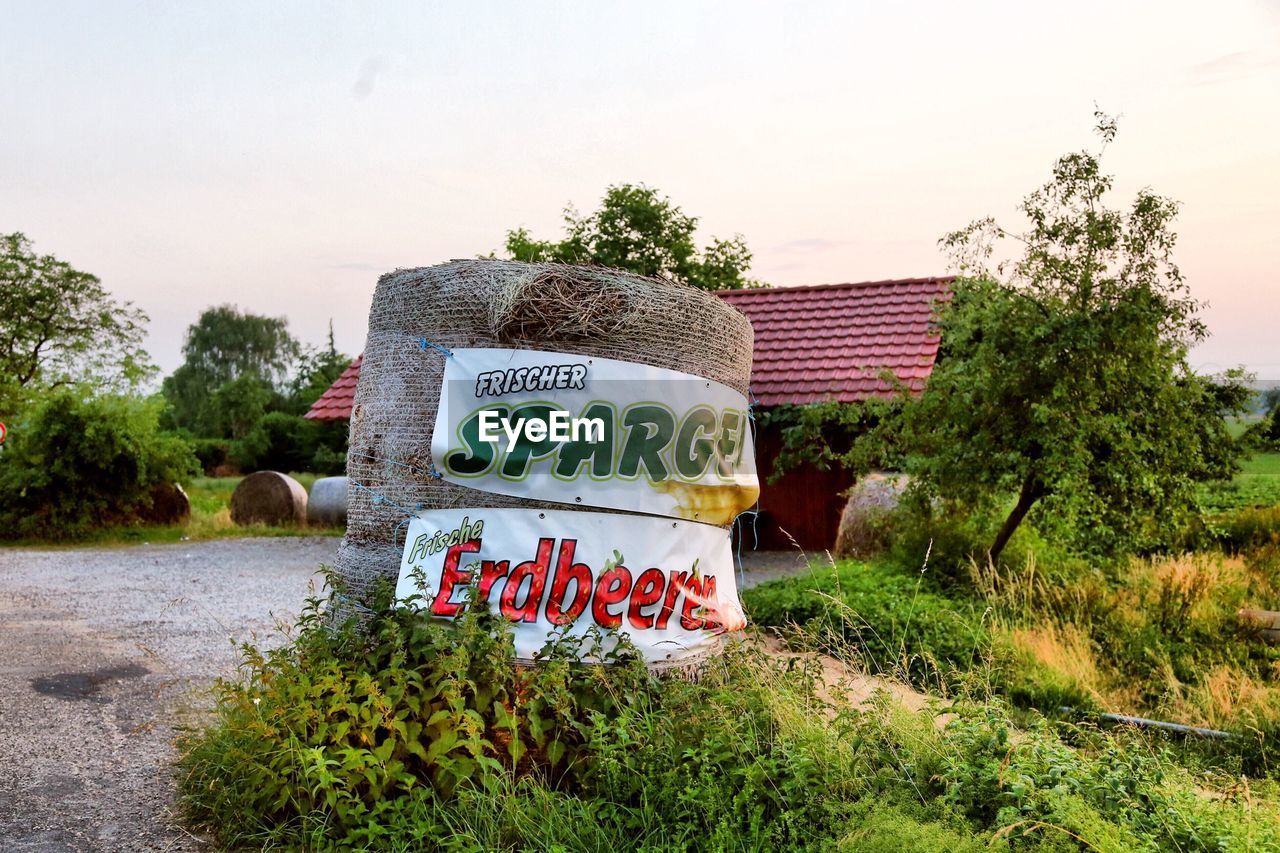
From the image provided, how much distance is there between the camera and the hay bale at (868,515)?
1137cm

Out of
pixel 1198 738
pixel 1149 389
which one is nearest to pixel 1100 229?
pixel 1149 389

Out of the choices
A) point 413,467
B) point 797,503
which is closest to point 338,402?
point 797,503

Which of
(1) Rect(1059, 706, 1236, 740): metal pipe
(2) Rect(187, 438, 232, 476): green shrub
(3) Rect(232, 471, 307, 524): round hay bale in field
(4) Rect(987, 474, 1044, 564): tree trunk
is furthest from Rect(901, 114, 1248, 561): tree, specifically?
(2) Rect(187, 438, 232, 476): green shrub

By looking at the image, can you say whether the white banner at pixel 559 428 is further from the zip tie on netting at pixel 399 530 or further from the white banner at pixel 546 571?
the zip tie on netting at pixel 399 530

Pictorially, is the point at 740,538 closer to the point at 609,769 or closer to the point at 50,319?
the point at 609,769

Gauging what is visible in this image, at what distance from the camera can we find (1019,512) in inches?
392

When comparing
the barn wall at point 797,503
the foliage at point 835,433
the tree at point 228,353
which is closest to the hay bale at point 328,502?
the barn wall at point 797,503

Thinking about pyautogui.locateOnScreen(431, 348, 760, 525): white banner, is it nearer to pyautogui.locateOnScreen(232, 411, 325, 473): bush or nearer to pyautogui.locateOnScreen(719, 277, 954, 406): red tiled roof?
pyautogui.locateOnScreen(719, 277, 954, 406): red tiled roof

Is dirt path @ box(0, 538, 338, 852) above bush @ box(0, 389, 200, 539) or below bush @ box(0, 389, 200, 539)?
below

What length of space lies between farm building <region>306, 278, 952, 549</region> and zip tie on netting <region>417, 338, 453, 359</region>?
8.73 metres

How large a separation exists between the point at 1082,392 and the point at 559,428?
6160 millimetres

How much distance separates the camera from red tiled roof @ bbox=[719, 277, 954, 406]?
14.0 m
